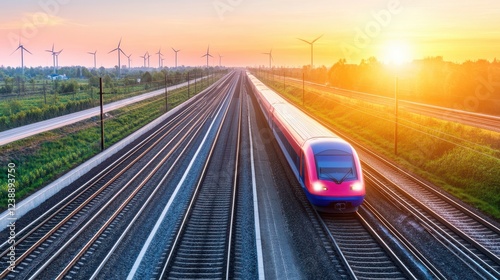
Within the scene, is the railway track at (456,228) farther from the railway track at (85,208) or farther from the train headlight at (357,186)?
the railway track at (85,208)

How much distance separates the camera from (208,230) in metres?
16.8

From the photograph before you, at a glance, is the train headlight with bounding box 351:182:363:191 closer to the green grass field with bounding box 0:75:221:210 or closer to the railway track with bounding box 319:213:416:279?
the railway track with bounding box 319:213:416:279

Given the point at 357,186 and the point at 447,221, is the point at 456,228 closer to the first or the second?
the point at 447,221

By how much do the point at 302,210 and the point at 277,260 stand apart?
5.07 m

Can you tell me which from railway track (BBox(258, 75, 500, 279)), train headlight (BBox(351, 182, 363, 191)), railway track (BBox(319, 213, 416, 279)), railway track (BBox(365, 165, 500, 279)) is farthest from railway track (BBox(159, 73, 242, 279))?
railway track (BBox(365, 165, 500, 279))

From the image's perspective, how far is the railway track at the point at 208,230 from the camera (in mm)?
13508

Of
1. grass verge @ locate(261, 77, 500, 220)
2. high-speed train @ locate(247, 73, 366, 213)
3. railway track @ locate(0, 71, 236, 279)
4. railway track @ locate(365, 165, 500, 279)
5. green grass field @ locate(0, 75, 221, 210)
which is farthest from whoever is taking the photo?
green grass field @ locate(0, 75, 221, 210)

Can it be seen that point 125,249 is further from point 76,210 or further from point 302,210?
point 302,210

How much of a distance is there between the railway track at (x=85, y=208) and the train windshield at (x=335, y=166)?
907 centimetres

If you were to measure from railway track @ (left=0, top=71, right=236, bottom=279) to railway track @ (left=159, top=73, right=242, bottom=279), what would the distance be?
317 cm

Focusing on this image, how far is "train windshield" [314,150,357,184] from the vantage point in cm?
1745

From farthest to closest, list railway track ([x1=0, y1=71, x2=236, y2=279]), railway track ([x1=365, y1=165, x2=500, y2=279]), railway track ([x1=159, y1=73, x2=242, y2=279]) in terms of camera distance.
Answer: railway track ([x1=0, y1=71, x2=236, y2=279])
railway track ([x1=365, y1=165, x2=500, y2=279])
railway track ([x1=159, y1=73, x2=242, y2=279])

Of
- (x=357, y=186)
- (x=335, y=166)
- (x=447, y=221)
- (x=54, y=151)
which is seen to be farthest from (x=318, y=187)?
(x=54, y=151)

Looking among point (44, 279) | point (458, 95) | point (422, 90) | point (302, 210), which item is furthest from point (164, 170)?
point (422, 90)
